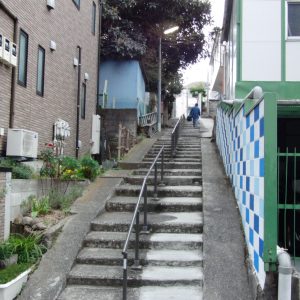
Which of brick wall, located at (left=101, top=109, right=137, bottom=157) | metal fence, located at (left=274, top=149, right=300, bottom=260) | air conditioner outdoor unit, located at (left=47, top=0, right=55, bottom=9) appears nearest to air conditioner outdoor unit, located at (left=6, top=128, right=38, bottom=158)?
air conditioner outdoor unit, located at (left=47, top=0, right=55, bottom=9)

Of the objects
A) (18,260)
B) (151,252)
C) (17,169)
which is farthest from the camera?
(17,169)

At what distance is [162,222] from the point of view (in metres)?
7.71

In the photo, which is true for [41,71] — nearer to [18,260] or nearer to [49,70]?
[49,70]

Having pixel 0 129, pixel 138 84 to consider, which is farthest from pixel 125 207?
pixel 138 84

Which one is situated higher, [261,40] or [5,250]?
[261,40]

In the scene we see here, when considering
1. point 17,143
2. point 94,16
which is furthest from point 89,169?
point 94,16

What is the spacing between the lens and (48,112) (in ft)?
36.4

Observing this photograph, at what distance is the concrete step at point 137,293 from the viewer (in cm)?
572

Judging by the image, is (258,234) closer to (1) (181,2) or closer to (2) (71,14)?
(2) (71,14)

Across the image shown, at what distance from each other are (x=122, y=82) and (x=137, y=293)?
15570 mm

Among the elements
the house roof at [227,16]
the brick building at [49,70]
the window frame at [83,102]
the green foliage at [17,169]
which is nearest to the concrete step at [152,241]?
the green foliage at [17,169]

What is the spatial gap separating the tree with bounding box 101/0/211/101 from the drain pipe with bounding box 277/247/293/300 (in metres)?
16.8

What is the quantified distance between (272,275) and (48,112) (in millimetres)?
7683

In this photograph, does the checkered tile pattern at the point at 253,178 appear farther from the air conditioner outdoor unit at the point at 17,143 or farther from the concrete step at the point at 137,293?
the air conditioner outdoor unit at the point at 17,143
